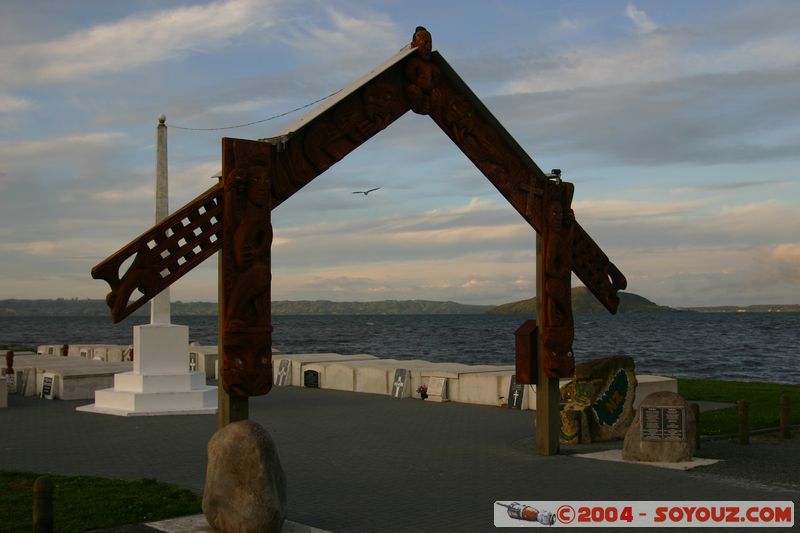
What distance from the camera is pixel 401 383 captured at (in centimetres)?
2162

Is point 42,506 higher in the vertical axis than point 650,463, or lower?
higher

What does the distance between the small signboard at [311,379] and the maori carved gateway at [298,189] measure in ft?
40.3

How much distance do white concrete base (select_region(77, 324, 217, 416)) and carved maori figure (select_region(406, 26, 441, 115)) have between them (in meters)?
9.74

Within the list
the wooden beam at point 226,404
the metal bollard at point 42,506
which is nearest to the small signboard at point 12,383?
the wooden beam at point 226,404

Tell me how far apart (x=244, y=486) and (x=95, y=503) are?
2.36 m

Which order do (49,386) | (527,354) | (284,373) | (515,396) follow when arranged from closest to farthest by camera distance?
(527,354) < (515,396) < (49,386) < (284,373)

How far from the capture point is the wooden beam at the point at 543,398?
12766mm

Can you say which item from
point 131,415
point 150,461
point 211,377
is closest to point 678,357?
point 211,377

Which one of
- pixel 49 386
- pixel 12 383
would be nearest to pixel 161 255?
pixel 49 386

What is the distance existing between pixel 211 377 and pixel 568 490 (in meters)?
19.0

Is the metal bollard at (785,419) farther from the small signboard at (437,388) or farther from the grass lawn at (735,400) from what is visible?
the small signboard at (437,388)

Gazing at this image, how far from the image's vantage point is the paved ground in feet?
31.7

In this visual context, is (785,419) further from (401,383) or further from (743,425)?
(401,383)

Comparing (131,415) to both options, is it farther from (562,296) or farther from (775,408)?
(775,408)
